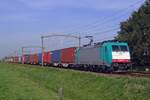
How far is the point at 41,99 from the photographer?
23.5m

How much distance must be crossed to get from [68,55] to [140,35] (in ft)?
38.2

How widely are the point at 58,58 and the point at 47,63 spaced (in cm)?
1629

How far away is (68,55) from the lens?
65.3 m

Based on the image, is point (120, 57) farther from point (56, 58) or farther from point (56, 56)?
point (56, 58)

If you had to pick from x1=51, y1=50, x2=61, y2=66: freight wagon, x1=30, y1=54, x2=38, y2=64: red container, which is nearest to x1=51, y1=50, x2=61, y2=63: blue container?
x1=51, y1=50, x2=61, y2=66: freight wagon

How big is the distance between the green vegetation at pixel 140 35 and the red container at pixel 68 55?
7.62m

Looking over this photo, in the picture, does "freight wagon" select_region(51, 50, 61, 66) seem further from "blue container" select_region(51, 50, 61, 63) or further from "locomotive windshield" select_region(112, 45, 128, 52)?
"locomotive windshield" select_region(112, 45, 128, 52)

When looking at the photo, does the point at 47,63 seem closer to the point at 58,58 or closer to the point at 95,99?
the point at 58,58

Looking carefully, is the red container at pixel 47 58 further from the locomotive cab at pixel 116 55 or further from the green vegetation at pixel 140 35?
the locomotive cab at pixel 116 55

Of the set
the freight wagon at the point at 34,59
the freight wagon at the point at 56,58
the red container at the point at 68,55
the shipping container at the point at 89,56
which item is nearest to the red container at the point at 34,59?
the freight wagon at the point at 34,59

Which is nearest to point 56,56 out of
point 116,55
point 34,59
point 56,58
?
point 56,58

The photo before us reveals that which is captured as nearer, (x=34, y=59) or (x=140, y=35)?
(x=140, y=35)

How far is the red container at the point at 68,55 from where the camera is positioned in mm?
61938

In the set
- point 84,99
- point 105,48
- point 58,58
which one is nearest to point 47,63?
point 58,58
